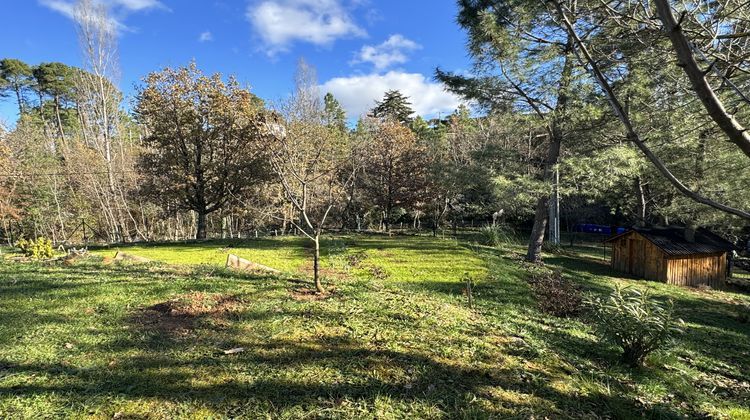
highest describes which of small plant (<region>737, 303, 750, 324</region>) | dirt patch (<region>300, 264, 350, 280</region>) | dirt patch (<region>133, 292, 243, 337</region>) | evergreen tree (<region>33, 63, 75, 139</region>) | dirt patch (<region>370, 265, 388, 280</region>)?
evergreen tree (<region>33, 63, 75, 139</region>)

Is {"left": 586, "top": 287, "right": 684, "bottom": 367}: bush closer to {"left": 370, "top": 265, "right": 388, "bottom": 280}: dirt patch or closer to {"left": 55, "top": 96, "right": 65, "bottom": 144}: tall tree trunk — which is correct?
{"left": 370, "top": 265, "right": 388, "bottom": 280}: dirt patch

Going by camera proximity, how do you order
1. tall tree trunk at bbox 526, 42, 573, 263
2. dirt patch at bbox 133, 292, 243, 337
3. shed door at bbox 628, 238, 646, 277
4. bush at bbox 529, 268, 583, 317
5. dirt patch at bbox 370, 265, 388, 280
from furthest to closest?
shed door at bbox 628, 238, 646, 277 < tall tree trunk at bbox 526, 42, 573, 263 < dirt patch at bbox 370, 265, 388, 280 < bush at bbox 529, 268, 583, 317 < dirt patch at bbox 133, 292, 243, 337

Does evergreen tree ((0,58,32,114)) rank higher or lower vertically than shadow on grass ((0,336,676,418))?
higher

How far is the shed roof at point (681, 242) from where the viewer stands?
42.4 ft

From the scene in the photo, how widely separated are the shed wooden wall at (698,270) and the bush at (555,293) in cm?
515

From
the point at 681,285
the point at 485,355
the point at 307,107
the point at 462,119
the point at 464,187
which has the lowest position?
the point at 681,285

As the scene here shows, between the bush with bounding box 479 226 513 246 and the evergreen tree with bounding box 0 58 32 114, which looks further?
the evergreen tree with bounding box 0 58 32 114

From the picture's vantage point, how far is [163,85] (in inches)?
518

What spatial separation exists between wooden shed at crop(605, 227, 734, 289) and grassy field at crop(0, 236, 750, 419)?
6.69m

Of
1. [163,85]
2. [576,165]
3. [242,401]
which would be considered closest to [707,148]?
[576,165]

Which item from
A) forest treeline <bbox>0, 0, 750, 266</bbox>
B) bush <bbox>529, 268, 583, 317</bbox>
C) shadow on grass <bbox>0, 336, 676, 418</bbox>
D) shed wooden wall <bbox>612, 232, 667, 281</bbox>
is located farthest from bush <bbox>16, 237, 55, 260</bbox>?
shed wooden wall <bbox>612, 232, 667, 281</bbox>

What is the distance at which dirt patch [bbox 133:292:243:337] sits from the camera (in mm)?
4207

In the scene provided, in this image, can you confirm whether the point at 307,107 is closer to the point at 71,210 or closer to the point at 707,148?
the point at 71,210

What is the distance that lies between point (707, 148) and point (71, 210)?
31359 mm
